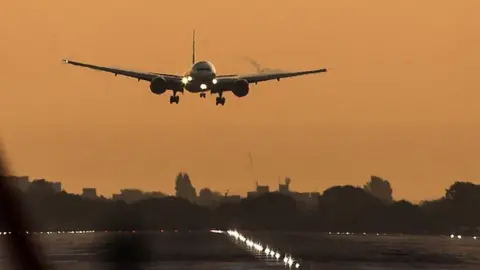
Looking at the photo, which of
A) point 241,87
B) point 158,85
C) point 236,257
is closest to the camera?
point 241,87

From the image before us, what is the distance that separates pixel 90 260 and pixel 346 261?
3141cm

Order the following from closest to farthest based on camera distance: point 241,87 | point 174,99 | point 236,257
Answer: point 241,87, point 174,99, point 236,257

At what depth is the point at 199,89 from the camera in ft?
479

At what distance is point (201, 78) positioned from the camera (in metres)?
145

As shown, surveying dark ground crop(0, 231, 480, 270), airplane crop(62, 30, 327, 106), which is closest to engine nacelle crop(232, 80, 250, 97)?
airplane crop(62, 30, 327, 106)

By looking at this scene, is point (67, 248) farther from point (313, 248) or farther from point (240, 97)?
point (240, 97)

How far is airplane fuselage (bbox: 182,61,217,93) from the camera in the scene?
145 meters

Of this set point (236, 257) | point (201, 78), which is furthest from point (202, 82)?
point (236, 257)

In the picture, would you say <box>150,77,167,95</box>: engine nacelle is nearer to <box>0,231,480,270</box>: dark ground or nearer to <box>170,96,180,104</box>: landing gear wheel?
<box>170,96,180,104</box>: landing gear wheel

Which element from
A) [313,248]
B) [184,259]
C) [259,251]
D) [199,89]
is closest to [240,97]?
[199,89]

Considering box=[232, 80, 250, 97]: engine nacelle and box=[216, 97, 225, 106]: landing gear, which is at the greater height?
box=[232, 80, 250, 97]: engine nacelle

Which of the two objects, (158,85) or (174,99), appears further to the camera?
(174,99)

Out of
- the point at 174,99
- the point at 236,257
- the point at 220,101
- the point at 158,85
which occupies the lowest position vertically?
A: the point at 236,257

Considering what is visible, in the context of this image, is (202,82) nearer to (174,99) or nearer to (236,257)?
(174,99)
